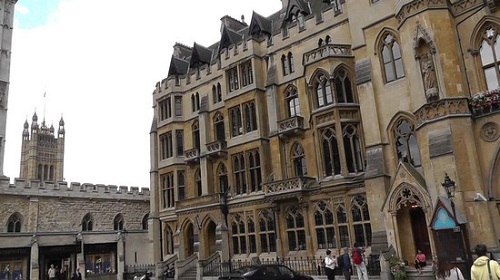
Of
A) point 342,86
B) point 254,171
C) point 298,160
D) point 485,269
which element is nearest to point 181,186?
point 254,171

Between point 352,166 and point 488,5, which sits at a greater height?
point 488,5

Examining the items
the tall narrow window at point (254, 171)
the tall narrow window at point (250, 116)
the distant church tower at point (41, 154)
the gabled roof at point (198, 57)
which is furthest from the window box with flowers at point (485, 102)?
the distant church tower at point (41, 154)

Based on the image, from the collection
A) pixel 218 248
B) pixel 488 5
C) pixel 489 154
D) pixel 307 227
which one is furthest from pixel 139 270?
pixel 488 5

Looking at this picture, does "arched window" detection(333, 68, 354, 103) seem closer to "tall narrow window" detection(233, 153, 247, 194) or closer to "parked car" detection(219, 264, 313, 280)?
"tall narrow window" detection(233, 153, 247, 194)

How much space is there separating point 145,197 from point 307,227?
71.3 ft

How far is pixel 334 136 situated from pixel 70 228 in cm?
2373

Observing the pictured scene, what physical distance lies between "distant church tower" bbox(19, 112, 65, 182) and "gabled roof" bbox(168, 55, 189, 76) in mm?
59048

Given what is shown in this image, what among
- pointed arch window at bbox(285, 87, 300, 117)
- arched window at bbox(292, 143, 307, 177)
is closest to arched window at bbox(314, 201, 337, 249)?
arched window at bbox(292, 143, 307, 177)

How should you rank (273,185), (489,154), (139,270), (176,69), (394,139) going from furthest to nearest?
(176,69) → (139,270) → (273,185) → (394,139) → (489,154)

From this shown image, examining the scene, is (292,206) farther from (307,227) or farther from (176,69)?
(176,69)

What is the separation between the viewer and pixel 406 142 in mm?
19109

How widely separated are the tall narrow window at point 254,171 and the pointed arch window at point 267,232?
1.74m

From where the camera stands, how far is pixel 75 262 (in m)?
30.0

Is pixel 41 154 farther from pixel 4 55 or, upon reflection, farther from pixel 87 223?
pixel 87 223
